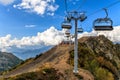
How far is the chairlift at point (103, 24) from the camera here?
3177 centimetres

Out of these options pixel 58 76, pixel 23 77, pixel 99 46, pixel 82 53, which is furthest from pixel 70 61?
→ pixel 99 46

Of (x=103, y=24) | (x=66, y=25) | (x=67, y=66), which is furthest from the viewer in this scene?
(x=67, y=66)

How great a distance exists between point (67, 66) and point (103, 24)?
134ft

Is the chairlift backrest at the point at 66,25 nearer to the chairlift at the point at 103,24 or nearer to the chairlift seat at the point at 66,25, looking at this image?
the chairlift seat at the point at 66,25

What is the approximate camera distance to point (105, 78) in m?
110

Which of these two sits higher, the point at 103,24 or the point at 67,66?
the point at 103,24

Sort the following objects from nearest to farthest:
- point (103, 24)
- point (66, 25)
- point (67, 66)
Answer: point (103, 24), point (66, 25), point (67, 66)

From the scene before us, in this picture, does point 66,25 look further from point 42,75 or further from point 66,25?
point 42,75

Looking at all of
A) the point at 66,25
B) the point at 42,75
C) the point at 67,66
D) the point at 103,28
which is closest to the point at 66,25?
the point at 66,25

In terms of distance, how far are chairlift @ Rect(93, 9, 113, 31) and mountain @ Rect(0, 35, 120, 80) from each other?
23.4 metres

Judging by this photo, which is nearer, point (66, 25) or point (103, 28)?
point (103, 28)

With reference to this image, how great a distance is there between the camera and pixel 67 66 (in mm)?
72250

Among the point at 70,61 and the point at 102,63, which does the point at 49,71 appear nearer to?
the point at 70,61

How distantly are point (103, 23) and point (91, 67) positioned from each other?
250 ft
